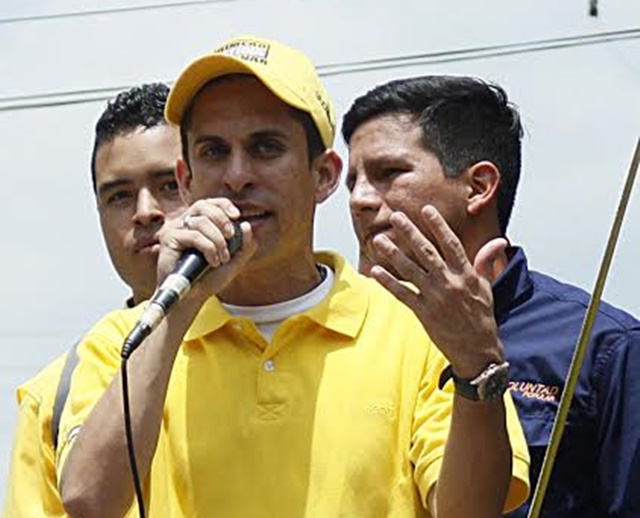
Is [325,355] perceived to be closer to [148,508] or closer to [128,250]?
[148,508]

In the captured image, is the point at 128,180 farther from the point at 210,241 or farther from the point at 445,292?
the point at 445,292

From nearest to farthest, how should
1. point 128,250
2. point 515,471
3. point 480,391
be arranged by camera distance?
point 480,391 → point 515,471 → point 128,250

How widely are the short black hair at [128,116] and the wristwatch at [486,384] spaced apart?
183 cm

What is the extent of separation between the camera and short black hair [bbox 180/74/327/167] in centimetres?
406

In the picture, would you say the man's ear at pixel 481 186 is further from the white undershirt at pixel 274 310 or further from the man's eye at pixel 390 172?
the white undershirt at pixel 274 310

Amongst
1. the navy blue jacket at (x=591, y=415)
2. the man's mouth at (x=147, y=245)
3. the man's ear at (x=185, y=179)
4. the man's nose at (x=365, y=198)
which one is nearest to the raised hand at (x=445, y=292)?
the man's ear at (x=185, y=179)

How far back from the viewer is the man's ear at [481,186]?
502 centimetres

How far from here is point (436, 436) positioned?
12.2ft

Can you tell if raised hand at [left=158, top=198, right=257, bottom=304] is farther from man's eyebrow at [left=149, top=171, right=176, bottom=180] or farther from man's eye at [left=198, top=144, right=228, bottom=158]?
man's eyebrow at [left=149, top=171, right=176, bottom=180]

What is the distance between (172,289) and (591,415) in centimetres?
120

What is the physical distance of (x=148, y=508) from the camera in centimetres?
382

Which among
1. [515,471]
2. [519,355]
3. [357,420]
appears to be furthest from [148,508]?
[519,355]

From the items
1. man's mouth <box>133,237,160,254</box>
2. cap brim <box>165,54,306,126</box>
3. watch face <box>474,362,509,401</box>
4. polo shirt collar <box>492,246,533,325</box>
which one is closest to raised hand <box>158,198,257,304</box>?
cap brim <box>165,54,306,126</box>

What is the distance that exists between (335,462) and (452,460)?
11.0 inches
